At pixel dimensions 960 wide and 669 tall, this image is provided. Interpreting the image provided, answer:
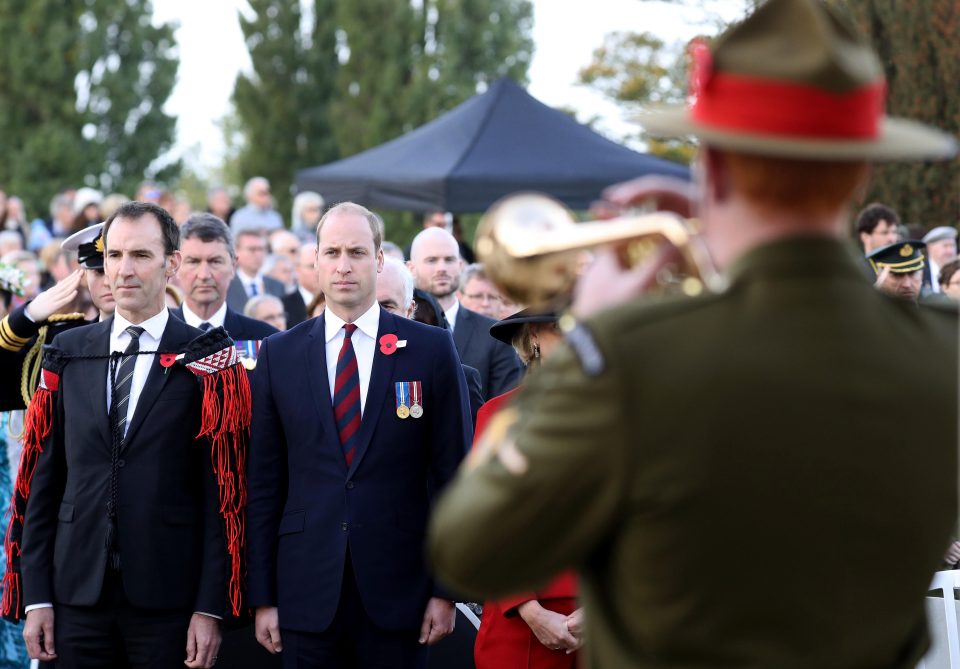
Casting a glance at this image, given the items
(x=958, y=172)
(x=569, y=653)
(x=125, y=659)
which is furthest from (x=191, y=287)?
(x=958, y=172)

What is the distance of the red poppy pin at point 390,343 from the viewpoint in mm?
5051

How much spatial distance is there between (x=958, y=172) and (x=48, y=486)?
1460 cm

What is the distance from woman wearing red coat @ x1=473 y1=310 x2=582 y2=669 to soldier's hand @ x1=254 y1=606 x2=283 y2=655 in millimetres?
699

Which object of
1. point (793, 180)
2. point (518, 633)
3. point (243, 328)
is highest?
point (793, 180)

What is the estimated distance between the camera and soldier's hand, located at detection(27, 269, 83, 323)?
18.0ft

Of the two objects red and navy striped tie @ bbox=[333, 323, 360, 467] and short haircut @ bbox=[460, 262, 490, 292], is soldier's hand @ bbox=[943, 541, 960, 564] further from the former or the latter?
short haircut @ bbox=[460, 262, 490, 292]

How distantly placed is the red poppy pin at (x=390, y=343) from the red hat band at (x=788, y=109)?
9.96 feet

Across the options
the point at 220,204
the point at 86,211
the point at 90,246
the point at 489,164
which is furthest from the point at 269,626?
the point at 220,204

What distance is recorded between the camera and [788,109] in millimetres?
2053

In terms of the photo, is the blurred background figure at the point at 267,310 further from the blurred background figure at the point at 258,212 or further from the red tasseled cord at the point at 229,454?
the blurred background figure at the point at 258,212

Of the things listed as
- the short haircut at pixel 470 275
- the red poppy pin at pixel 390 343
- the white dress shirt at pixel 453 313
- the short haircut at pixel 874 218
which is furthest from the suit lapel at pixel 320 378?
the short haircut at pixel 874 218

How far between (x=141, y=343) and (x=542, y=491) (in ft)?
10.6

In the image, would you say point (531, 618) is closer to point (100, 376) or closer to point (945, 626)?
point (100, 376)

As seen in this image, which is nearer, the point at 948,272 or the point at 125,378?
the point at 125,378
